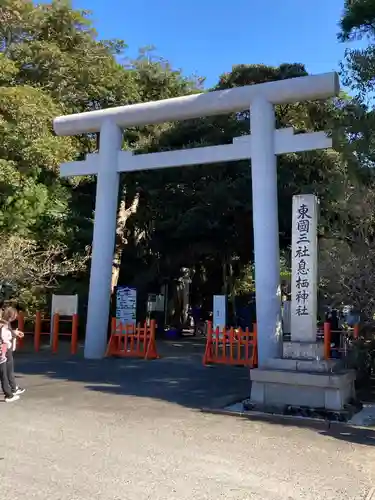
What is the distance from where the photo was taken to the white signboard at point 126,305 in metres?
15.0

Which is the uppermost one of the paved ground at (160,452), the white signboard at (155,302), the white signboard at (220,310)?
the white signboard at (155,302)

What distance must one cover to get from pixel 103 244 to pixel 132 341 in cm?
270

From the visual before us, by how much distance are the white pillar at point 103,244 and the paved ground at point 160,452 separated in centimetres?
402

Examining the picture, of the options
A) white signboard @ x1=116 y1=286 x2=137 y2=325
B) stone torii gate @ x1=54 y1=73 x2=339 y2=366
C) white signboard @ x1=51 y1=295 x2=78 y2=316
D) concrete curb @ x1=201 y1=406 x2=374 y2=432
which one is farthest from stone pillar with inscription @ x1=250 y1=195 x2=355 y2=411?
white signboard @ x1=51 y1=295 x2=78 y2=316

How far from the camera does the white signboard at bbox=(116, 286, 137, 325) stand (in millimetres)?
14992

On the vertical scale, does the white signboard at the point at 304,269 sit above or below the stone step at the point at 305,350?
above

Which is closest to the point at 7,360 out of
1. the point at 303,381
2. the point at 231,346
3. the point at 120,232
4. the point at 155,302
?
the point at 303,381

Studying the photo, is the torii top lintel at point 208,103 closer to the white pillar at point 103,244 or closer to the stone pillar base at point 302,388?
the white pillar at point 103,244

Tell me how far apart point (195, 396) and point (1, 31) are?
14.3 meters

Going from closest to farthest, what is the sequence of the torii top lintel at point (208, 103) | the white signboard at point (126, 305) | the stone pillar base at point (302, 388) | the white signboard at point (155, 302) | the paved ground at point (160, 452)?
the paved ground at point (160, 452)
the stone pillar base at point (302, 388)
the torii top lintel at point (208, 103)
the white signboard at point (126, 305)
the white signboard at point (155, 302)

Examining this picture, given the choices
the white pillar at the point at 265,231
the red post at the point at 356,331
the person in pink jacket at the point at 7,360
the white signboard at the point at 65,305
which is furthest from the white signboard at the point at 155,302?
the person in pink jacket at the point at 7,360

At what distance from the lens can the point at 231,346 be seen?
12.4 meters

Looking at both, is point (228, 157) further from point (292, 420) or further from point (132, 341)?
point (292, 420)

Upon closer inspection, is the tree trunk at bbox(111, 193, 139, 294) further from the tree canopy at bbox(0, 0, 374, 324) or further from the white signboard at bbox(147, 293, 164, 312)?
the white signboard at bbox(147, 293, 164, 312)
